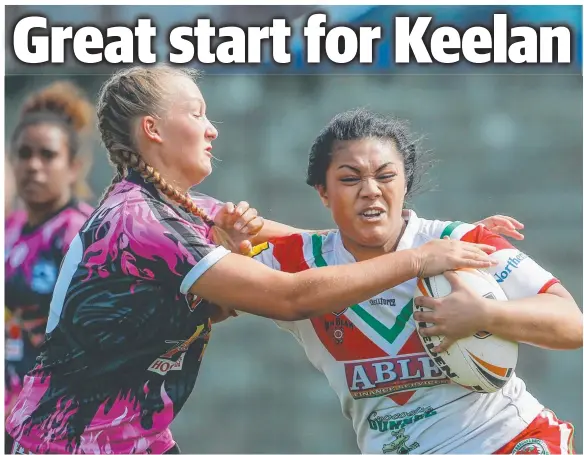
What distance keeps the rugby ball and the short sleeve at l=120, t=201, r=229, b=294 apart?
0.83 meters

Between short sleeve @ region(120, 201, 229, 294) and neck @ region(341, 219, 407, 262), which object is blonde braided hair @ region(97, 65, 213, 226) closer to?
short sleeve @ region(120, 201, 229, 294)

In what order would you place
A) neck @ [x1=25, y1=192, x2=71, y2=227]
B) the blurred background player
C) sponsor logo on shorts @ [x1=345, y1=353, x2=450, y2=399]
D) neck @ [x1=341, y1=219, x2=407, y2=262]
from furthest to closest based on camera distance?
the blurred background player → neck @ [x1=25, y1=192, x2=71, y2=227] → neck @ [x1=341, y1=219, x2=407, y2=262] → sponsor logo on shorts @ [x1=345, y1=353, x2=450, y2=399]

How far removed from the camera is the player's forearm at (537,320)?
367cm

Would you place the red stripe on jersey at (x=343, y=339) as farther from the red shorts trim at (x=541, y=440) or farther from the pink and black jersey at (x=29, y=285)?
the pink and black jersey at (x=29, y=285)

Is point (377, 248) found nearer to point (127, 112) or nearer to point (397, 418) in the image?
point (397, 418)

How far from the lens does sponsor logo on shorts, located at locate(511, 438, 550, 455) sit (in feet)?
12.5

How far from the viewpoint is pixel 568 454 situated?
12.6ft

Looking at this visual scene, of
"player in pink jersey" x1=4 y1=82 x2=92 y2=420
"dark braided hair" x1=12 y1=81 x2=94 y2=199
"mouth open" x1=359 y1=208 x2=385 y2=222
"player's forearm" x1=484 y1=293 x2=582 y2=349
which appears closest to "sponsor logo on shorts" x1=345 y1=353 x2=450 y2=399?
"player's forearm" x1=484 y1=293 x2=582 y2=349

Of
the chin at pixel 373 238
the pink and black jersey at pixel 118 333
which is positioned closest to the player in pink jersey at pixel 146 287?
the pink and black jersey at pixel 118 333

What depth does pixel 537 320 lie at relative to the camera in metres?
3.69

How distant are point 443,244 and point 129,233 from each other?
1158 millimetres

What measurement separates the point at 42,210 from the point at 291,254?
2.52 m

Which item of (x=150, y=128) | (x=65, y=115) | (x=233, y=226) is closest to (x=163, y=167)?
(x=150, y=128)

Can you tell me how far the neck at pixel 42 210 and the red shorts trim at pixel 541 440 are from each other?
331 cm
